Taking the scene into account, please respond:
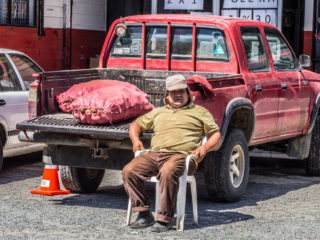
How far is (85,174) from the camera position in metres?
8.88

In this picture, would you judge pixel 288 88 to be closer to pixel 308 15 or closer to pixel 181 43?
pixel 181 43

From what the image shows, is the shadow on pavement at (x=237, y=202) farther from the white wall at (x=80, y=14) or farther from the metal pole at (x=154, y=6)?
the white wall at (x=80, y=14)

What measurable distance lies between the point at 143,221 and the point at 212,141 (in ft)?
3.14

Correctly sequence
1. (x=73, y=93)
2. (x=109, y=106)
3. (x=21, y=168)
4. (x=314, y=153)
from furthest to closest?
(x=21, y=168)
(x=314, y=153)
(x=73, y=93)
(x=109, y=106)

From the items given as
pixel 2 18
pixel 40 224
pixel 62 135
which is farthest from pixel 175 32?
pixel 2 18

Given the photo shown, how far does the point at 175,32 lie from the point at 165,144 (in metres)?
2.53

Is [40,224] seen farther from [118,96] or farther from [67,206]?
[118,96]

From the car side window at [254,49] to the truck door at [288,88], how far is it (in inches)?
8.5

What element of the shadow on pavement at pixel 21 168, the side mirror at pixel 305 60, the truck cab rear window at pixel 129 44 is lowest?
the shadow on pavement at pixel 21 168

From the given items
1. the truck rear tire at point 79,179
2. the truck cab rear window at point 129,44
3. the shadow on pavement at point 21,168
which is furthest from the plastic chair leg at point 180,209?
the shadow on pavement at point 21,168

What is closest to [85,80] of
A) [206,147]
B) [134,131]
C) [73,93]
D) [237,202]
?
[73,93]

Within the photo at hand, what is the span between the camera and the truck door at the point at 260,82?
9.02 m

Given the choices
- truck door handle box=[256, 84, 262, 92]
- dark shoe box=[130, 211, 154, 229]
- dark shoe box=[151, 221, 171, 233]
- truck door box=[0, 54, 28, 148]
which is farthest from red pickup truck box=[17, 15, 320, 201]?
truck door box=[0, 54, 28, 148]

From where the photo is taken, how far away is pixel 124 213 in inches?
304
